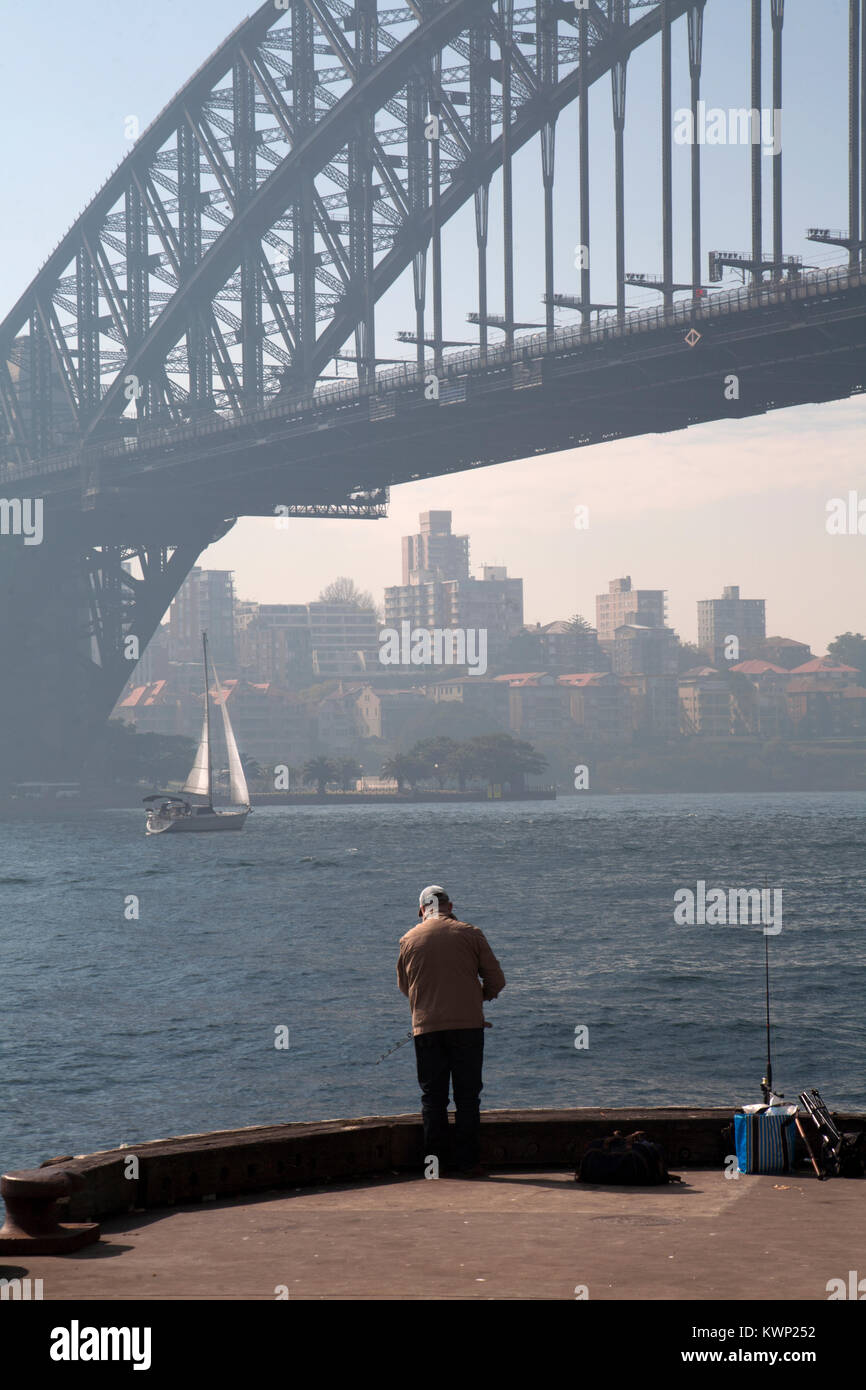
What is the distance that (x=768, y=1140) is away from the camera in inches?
338

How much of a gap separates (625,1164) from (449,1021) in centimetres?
115

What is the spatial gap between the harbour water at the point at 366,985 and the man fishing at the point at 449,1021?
12090 millimetres

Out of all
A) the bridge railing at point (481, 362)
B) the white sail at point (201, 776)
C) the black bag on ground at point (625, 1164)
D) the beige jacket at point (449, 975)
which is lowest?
the white sail at point (201, 776)

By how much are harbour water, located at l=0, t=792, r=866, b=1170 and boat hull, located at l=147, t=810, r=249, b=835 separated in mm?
20884

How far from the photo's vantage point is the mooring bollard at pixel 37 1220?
705cm

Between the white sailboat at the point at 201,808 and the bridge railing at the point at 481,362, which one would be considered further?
the white sailboat at the point at 201,808

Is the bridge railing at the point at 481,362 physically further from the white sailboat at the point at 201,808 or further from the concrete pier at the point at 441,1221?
the concrete pier at the point at 441,1221

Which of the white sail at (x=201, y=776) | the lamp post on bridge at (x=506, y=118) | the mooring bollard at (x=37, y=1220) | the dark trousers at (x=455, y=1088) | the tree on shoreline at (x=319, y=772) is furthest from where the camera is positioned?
the tree on shoreline at (x=319, y=772)

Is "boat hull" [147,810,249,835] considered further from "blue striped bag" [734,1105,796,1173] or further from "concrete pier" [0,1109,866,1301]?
"blue striped bag" [734,1105,796,1173]

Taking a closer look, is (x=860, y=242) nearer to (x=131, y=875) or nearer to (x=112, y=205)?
(x=131, y=875)

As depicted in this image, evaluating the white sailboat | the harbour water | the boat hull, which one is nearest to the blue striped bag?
the harbour water

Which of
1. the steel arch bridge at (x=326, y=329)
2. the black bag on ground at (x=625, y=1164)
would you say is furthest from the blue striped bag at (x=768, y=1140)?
the steel arch bridge at (x=326, y=329)

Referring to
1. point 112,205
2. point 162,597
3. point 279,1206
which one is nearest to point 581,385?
point 162,597
